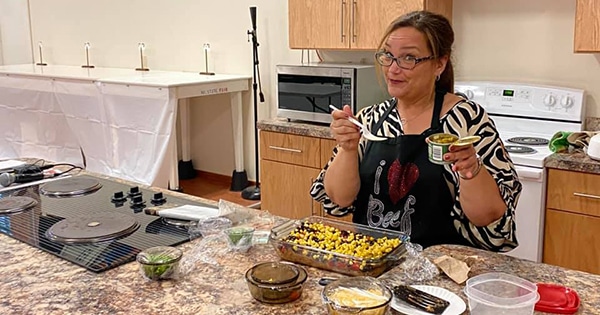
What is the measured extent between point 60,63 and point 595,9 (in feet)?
17.8

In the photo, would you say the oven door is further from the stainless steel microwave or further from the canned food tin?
the canned food tin

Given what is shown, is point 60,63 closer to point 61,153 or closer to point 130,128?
point 61,153

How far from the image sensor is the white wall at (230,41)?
316cm

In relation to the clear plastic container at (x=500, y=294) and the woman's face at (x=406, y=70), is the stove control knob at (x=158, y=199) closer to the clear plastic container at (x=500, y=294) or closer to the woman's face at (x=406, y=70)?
the woman's face at (x=406, y=70)

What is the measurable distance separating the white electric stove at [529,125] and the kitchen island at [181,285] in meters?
1.31

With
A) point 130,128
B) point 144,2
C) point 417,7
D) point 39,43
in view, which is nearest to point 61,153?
point 130,128

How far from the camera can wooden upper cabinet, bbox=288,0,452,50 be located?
328 cm

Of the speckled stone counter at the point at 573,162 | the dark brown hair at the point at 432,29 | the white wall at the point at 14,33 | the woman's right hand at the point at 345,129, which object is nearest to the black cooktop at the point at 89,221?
the woman's right hand at the point at 345,129

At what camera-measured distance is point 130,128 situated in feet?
14.7

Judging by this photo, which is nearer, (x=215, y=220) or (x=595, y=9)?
(x=215, y=220)

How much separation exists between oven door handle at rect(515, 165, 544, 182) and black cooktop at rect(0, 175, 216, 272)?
151 centimetres

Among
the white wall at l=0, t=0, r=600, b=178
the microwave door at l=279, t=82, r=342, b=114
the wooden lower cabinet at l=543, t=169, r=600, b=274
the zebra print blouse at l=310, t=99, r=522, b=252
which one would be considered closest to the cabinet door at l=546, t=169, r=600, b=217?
the wooden lower cabinet at l=543, t=169, r=600, b=274

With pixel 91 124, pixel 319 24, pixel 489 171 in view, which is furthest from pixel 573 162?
pixel 91 124

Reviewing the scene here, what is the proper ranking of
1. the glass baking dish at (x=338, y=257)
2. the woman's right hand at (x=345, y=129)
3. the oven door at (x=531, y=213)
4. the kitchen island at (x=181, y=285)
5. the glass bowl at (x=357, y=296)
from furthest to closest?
the oven door at (x=531, y=213) → the woman's right hand at (x=345, y=129) → the glass baking dish at (x=338, y=257) → the kitchen island at (x=181, y=285) → the glass bowl at (x=357, y=296)
